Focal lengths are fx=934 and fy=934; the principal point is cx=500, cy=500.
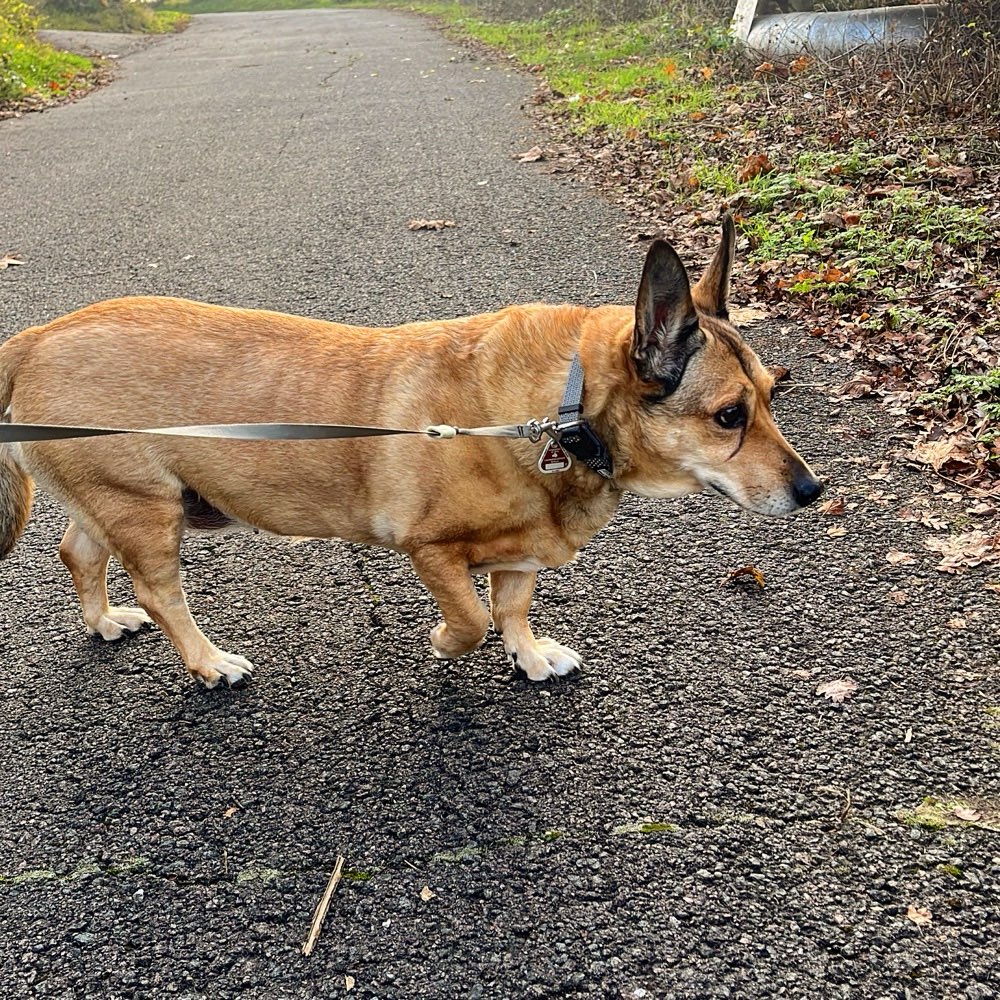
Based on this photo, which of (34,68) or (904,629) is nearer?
(904,629)

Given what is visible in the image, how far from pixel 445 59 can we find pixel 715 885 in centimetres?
1810

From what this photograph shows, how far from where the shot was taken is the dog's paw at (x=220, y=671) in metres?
3.28

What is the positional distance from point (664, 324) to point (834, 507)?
161 cm

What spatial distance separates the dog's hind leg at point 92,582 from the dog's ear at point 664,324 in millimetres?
2031

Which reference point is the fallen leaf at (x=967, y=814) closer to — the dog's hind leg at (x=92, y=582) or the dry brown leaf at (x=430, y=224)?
the dog's hind leg at (x=92, y=582)

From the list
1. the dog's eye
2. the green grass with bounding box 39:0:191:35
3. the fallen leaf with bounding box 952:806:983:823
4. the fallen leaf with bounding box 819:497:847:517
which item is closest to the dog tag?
the dog's eye

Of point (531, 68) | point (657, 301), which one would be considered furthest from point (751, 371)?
point (531, 68)

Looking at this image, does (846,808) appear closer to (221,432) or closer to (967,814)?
(967,814)

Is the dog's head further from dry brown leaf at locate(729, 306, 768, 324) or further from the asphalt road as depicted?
dry brown leaf at locate(729, 306, 768, 324)

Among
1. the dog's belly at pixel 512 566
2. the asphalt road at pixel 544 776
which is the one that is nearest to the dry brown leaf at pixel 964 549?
the asphalt road at pixel 544 776

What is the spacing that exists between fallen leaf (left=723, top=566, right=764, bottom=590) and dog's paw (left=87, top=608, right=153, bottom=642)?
2.25 m

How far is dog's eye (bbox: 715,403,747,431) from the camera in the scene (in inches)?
115

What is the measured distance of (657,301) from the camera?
8.98 feet

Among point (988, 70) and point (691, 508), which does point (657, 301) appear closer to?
point (691, 508)
